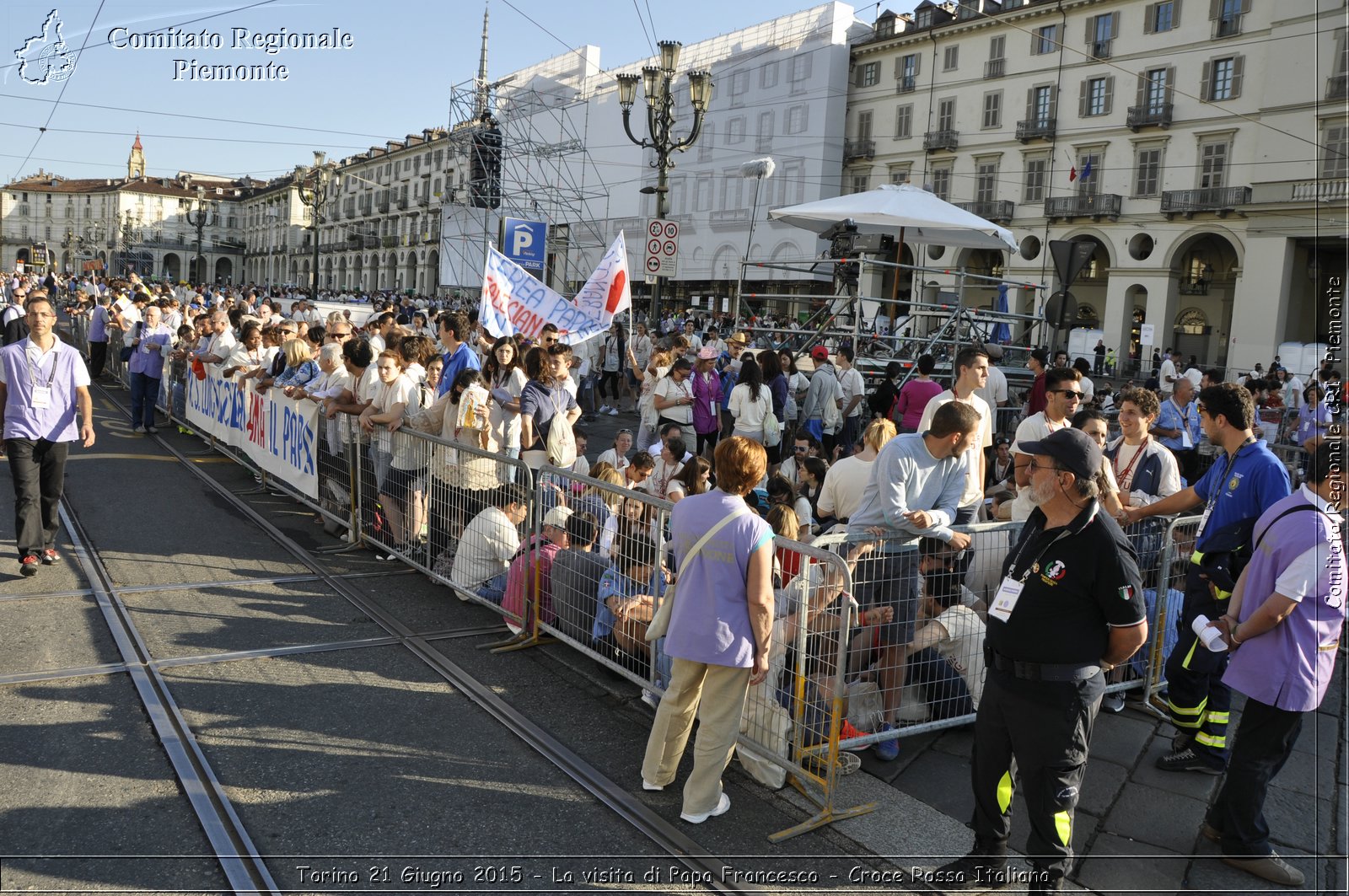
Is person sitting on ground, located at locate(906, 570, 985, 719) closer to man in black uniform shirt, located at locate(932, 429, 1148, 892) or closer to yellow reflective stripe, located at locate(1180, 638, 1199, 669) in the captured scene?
yellow reflective stripe, located at locate(1180, 638, 1199, 669)

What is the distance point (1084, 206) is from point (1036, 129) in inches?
165

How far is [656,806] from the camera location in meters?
4.08

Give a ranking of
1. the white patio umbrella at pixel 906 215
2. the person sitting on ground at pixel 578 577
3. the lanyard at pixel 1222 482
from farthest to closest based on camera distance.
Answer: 1. the white patio umbrella at pixel 906 215
2. the person sitting on ground at pixel 578 577
3. the lanyard at pixel 1222 482

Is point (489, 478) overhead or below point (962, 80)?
below

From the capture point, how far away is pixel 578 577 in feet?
18.2

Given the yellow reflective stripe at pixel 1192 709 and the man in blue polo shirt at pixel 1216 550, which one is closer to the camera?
the man in blue polo shirt at pixel 1216 550

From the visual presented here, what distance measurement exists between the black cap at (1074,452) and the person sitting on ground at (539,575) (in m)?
3.12

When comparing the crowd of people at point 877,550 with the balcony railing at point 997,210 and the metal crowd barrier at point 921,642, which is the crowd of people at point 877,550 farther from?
the balcony railing at point 997,210

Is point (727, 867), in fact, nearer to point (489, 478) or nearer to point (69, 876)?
point (69, 876)

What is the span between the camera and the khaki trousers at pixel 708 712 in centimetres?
395

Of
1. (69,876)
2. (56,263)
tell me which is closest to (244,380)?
(69,876)

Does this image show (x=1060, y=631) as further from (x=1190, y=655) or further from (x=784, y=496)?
(x=784, y=496)

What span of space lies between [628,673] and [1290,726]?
9.83 ft

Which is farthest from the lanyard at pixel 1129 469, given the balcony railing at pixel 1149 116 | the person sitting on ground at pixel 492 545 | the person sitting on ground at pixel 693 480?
the balcony railing at pixel 1149 116
